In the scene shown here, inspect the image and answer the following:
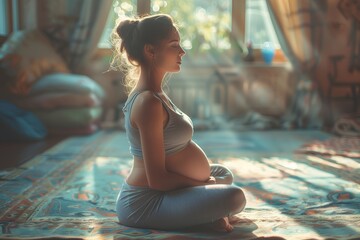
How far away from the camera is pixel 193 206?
1.43 meters

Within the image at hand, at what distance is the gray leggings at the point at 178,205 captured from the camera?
1.42 m

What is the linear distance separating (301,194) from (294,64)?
115 inches

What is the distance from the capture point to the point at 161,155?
141 cm

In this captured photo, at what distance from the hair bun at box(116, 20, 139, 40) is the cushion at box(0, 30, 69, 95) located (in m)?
2.73

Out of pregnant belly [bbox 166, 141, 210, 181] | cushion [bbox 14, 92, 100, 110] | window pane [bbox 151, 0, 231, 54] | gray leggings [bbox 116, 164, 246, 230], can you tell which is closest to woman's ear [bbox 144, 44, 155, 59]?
pregnant belly [bbox 166, 141, 210, 181]

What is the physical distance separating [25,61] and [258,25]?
255 centimetres

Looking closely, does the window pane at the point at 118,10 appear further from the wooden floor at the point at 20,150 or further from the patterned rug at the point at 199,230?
the patterned rug at the point at 199,230

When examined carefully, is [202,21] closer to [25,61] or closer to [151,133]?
[25,61]

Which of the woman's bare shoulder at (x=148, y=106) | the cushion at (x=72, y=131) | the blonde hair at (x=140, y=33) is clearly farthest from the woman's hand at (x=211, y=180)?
the cushion at (x=72, y=131)

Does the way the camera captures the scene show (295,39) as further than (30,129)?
Yes

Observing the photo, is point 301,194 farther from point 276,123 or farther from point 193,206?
point 276,123

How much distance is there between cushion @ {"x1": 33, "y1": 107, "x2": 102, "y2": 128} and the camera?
4016mm

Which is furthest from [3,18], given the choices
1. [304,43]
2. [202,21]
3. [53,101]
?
[304,43]

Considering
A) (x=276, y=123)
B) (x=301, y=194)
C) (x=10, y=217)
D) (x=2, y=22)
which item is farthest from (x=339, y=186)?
(x=2, y=22)
